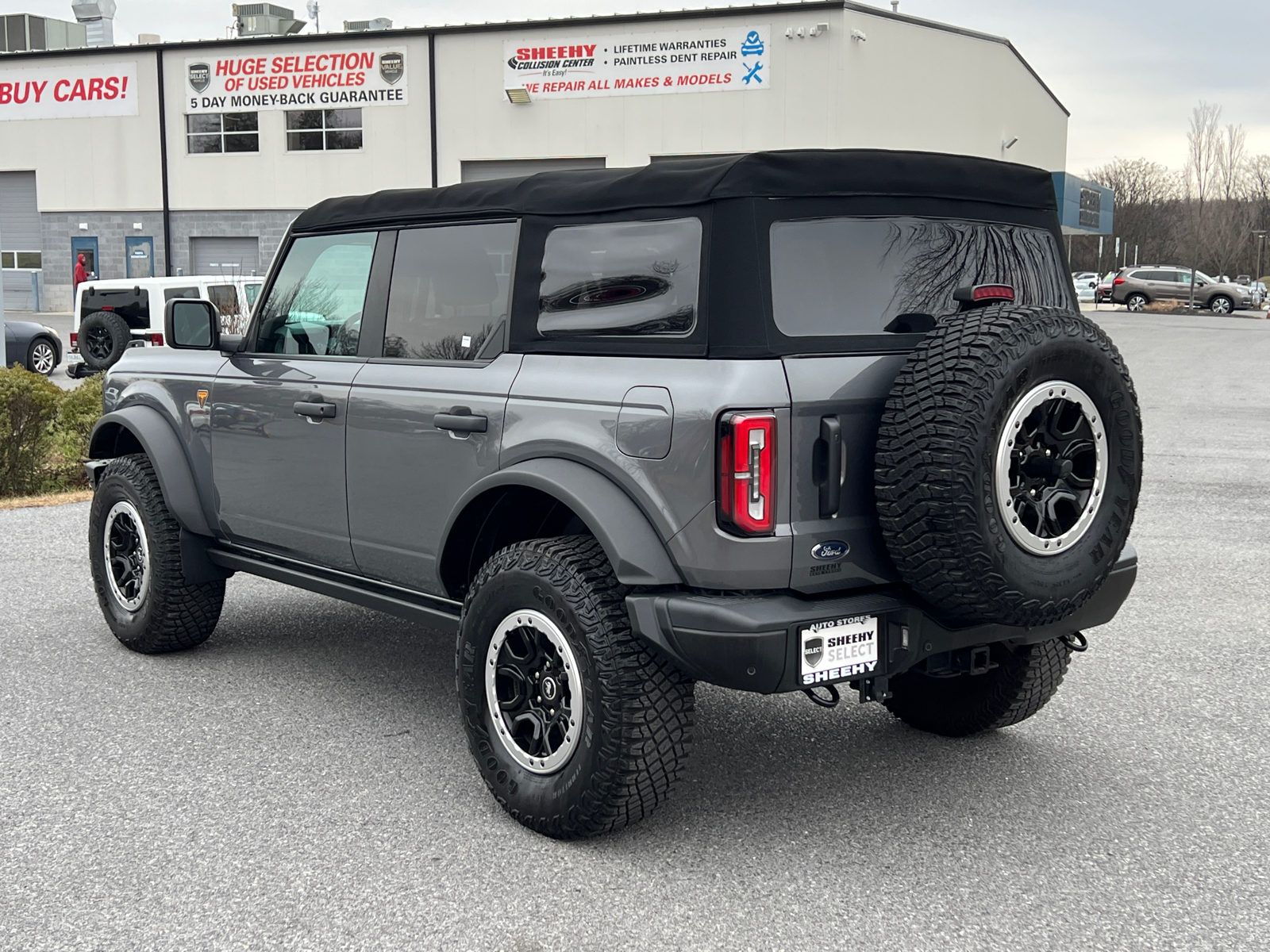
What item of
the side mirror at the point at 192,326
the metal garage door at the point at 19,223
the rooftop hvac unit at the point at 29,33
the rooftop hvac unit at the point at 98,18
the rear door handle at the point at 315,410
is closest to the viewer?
the rear door handle at the point at 315,410

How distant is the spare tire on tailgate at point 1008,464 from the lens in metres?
3.39

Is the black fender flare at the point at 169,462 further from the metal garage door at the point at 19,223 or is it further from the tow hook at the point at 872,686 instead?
the metal garage door at the point at 19,223

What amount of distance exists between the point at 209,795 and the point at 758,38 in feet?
115

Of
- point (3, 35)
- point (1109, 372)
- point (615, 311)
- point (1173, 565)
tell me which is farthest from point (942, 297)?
point (3, 35)

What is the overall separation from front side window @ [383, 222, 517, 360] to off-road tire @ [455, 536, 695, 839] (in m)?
0.85

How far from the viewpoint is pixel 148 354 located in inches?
239

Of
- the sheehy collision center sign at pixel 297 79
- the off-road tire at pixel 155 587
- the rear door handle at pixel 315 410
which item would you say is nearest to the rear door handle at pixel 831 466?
the rear door handle at pixel 315 410

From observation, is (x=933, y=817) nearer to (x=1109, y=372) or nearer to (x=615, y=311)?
(x=1109, y=372)

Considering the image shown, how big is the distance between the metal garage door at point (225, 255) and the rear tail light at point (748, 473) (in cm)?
4087

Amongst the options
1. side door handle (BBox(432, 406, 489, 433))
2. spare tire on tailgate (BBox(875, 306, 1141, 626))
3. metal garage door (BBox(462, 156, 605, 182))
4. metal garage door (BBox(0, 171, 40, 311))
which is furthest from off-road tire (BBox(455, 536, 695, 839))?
metal garage door (BBox(0, 171, 40, 311))

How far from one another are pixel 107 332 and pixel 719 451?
18.3 m

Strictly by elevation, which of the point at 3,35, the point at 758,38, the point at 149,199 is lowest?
the point at 149,199

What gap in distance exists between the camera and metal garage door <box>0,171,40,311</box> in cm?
4381

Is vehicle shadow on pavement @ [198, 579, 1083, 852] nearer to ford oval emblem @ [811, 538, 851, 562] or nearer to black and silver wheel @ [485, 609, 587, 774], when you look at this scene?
black and silver wheel @ [485, 609, 587, 774]
